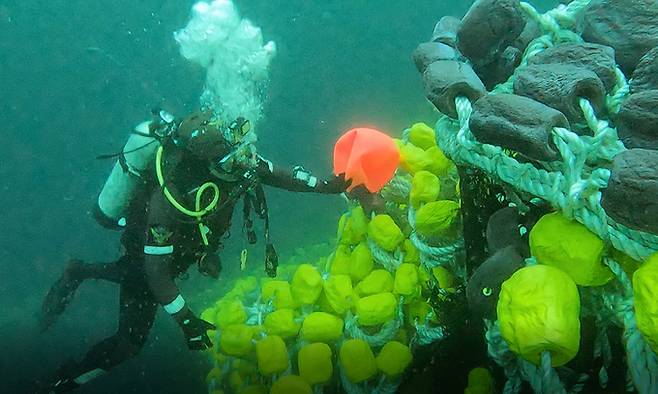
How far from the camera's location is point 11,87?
20.9 meters

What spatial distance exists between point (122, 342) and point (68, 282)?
1.18 metres

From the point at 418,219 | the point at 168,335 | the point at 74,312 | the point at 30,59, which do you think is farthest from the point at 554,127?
the point at 30,59

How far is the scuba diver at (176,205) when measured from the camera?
3830 mm

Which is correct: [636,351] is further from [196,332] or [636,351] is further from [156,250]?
[156,250]

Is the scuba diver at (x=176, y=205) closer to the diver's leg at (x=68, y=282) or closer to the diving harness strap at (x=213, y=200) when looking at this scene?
the diving harness strap at (x=213, y=200)

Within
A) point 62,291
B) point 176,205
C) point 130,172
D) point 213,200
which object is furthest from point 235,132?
point 62,291

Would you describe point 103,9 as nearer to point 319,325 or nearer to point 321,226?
point 321,226

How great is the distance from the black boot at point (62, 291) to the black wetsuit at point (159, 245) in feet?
0.06

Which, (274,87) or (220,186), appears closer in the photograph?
(220,186)

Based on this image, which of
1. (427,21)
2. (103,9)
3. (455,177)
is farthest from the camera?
(103,9)

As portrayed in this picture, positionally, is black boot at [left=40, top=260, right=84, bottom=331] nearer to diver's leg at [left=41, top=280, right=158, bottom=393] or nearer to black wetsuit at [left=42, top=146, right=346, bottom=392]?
black wetsuit at [left=42, top=146, right=346, bottom=392]

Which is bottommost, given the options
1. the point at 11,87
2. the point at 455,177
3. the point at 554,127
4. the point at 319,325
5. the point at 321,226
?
the point at 319,325

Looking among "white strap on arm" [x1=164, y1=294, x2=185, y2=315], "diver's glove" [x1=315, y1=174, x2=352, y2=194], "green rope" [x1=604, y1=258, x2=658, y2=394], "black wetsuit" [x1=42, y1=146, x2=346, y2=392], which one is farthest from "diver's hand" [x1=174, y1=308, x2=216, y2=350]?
"green rope" [x1=604, y1=258, x2=658, y2=394]

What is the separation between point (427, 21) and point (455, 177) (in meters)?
21.5
